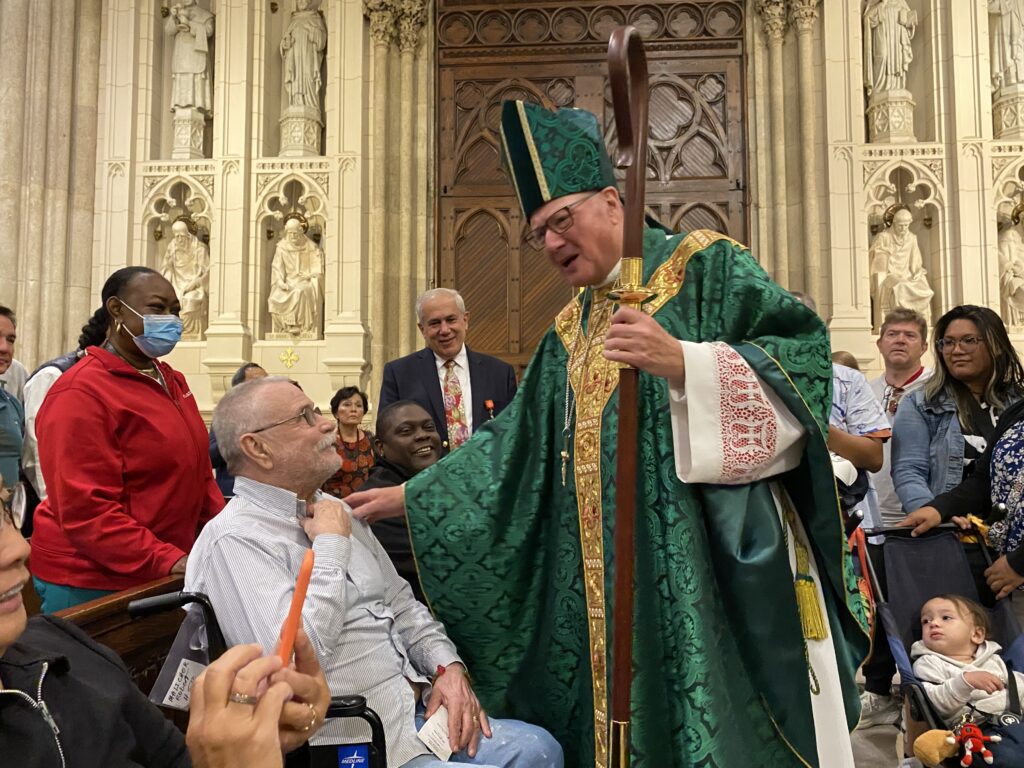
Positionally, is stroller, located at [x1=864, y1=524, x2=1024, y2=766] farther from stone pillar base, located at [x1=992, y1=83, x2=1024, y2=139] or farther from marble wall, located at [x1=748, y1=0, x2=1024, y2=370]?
stone pillar base, located at [x1=992, y1=83, x2=1024, y2=139]

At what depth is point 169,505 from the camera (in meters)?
3.07

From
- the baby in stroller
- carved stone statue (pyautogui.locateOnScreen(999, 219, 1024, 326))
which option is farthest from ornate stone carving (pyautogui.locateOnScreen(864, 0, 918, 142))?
the baby in stroller

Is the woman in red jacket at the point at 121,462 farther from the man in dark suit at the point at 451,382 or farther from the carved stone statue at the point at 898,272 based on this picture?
the carved stone statue at the point at 898,272

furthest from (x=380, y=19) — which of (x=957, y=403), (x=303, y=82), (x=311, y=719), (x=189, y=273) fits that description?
(x=311, y=719)

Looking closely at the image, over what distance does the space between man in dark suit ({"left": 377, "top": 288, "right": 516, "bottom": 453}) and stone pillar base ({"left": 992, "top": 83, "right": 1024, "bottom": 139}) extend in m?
5.45

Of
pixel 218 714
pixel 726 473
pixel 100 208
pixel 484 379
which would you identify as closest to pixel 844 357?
pixel 484 379

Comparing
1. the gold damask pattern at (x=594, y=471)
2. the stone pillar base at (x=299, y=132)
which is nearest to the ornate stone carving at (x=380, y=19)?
the stone pillar base at (x=299, y=132)

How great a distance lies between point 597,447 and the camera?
225 cm

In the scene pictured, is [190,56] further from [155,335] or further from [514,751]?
[514,751]

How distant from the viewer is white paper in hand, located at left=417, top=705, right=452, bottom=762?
89.0 inches

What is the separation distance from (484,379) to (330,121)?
4359mm

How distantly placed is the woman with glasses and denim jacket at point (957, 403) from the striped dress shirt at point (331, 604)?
254 centimetres

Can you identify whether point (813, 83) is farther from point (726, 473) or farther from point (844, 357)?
point (726, 473)

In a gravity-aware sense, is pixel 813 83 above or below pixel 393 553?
above
